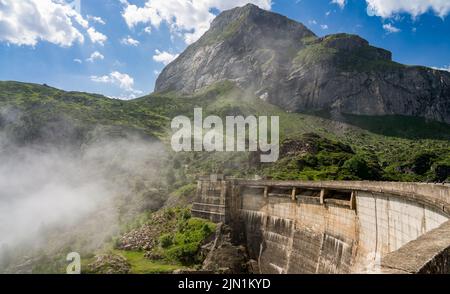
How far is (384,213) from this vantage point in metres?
27.9

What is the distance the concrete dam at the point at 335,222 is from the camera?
1063cm

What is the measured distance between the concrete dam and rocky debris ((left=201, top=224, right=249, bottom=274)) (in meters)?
1.74

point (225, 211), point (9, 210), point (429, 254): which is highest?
point (429, 254)

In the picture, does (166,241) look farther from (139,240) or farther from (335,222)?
(335,222)

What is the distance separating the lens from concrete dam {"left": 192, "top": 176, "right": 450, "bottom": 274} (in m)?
10.6

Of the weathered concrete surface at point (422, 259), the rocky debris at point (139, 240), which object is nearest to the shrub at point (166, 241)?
the rocky debris at point (139, 240)

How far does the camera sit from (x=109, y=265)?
165 ft

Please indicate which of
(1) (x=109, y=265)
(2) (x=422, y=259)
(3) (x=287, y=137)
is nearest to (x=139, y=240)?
(1) (x=109, y=265)

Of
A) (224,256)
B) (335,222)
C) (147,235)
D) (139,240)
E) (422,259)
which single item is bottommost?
(139,240)

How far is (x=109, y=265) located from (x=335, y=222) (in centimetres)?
3051

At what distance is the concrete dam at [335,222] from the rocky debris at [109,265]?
13.4 m
